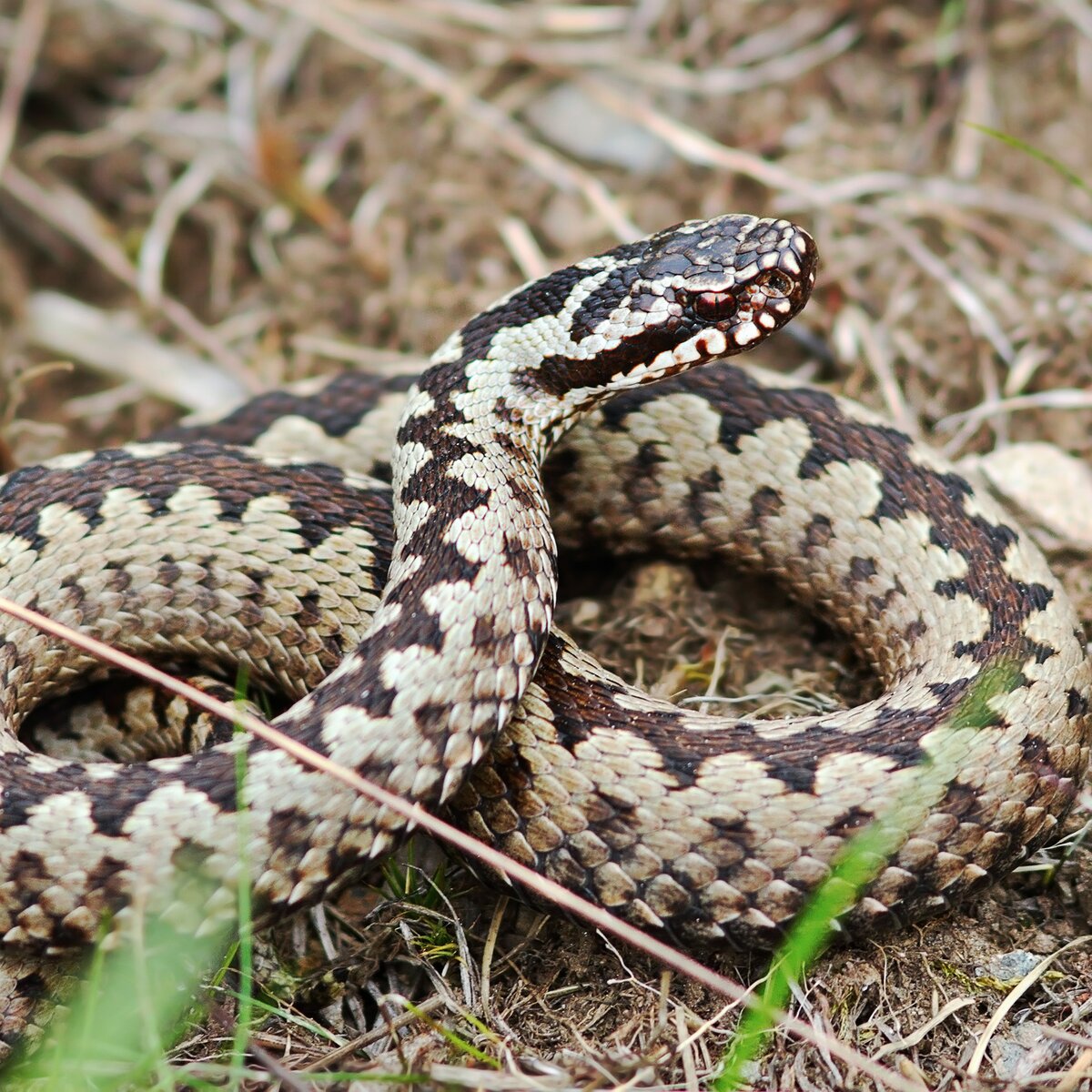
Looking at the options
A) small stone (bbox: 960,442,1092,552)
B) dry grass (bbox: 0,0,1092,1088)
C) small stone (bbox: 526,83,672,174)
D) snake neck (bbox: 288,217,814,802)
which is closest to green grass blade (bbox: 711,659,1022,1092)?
dry grass (bbox: 0,0,1092,1088)

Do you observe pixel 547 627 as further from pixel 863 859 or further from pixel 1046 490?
pixel 1046 490

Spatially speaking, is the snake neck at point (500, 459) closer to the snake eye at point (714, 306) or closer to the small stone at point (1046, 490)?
the snake eye at point (714, 306)

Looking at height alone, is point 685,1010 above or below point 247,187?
below

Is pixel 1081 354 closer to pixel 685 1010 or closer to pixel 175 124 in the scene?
pixel 685 1010

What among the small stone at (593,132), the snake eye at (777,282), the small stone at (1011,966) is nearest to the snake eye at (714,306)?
the snake eye at (777,282)

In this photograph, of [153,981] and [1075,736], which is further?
[1075,736]

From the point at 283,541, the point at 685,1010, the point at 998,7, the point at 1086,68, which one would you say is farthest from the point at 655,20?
the point at 685,1010
